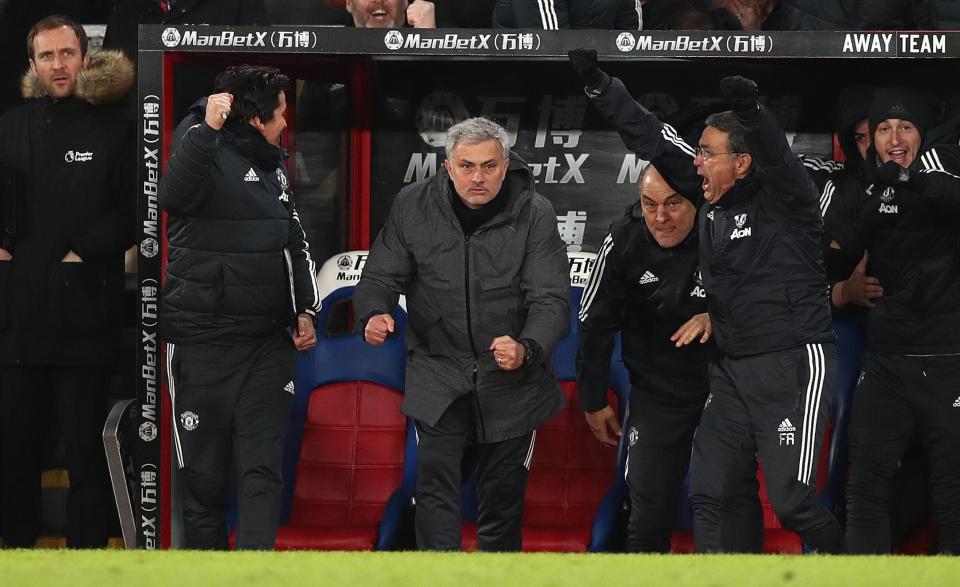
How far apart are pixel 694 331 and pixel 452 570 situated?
244 centimetres

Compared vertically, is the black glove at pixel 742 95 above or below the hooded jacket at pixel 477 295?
above

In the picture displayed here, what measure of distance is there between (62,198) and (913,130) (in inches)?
122

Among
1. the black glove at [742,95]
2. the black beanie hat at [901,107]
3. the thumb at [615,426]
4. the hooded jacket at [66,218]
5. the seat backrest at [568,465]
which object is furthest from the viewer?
the seat backrest at [568,465]

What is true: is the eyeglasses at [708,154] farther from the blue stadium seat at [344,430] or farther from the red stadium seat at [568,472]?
the blue stadium seat at [344,430]

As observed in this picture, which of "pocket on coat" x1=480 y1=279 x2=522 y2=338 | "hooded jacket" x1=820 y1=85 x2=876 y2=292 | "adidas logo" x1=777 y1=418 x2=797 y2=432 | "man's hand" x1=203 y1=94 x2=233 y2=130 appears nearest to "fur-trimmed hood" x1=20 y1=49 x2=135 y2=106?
"man's hand" x1=203 y1=94 x2=233 y2=130

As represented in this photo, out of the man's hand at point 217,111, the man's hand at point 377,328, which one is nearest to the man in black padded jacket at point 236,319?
the man's hand at point 217,111

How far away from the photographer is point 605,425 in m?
5.31

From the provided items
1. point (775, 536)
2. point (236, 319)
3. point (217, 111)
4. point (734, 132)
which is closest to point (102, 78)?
point (217, 111)

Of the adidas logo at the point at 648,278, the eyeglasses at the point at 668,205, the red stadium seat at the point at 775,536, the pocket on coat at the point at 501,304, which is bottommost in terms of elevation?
the red stadium seat at the point at 775,536

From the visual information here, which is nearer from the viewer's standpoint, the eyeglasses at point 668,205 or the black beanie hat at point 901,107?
the eyeglasses at point 668,205

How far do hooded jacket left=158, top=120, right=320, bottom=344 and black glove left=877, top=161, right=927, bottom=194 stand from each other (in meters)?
2.02

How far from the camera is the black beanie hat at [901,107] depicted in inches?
204

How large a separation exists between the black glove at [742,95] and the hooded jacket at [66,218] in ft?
7.64

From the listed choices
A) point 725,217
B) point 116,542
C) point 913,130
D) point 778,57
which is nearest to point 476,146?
point 725,217
